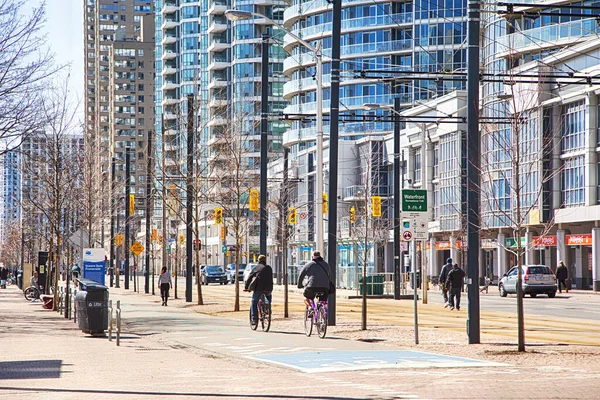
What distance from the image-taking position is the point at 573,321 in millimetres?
31344

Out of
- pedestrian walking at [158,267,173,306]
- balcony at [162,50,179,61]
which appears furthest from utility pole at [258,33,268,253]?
balcony at [162,50,179,61]

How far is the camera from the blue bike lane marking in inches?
673

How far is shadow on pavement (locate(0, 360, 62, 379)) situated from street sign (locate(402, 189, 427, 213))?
7453mm

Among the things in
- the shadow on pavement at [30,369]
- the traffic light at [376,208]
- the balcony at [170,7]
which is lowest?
the shadow on pavement at [30,369]

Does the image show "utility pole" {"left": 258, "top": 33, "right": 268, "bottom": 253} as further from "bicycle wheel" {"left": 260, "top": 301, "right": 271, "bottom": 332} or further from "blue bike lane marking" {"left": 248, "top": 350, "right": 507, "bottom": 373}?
"blue bike lane marking" {"left": 248, "top": 350, "right": 507, "bottom": 373}

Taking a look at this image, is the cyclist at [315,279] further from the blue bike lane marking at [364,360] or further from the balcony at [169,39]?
the balcony at [169,39]

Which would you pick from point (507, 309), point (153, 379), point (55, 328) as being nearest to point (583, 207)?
point (507, 309)

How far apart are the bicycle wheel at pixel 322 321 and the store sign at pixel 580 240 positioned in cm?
4341

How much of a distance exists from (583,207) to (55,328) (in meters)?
40.6

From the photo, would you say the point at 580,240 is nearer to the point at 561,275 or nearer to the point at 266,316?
the point at 561,275

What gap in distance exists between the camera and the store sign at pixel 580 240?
64.1 meters

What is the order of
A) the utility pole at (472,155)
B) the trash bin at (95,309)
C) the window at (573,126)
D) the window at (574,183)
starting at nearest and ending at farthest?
the utility pole at (472,155), the trash bin at (95,309), the window at (573,126), the window at (574,183)

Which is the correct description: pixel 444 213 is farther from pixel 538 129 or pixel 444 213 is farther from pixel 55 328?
pixel 55 328

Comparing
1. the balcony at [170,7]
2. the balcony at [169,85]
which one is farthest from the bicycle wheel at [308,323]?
the balcony at [170,7]
